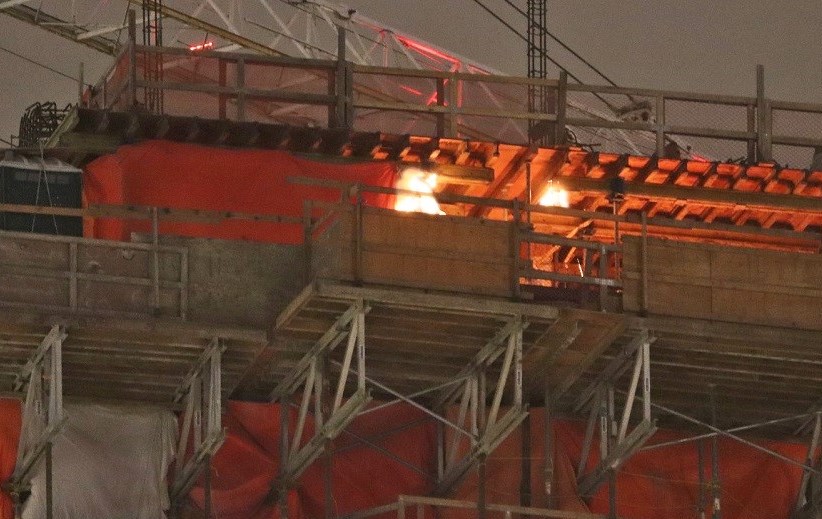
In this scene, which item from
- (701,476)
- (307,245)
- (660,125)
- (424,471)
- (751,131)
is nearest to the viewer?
(307,245)

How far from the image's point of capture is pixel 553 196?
5628 cm

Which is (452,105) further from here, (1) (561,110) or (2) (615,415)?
(2) (615,415)

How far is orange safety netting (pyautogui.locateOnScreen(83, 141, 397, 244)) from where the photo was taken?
52750 mm

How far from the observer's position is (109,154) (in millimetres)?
53031

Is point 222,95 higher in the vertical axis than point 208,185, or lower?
higher

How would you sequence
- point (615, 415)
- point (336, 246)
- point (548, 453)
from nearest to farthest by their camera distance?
point (336, 246), point (548, 453), point (615, 415)

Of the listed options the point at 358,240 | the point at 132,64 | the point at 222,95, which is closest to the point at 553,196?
the point at 222,95

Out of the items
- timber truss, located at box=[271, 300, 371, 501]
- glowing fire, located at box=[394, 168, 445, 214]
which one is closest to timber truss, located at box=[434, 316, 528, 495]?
timber truss, located at box=[271, 300, 371, 501]

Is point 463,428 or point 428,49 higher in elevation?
point 428,49

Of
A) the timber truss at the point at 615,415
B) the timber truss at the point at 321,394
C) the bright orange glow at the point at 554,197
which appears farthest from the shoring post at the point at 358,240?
the bright orange glow at the point at 554,197

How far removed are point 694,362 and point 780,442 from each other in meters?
3.79

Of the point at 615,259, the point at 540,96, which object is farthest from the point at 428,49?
the point at 615,259

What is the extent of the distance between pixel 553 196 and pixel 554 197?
0.14 ft

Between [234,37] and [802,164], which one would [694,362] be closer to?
[802,164]
